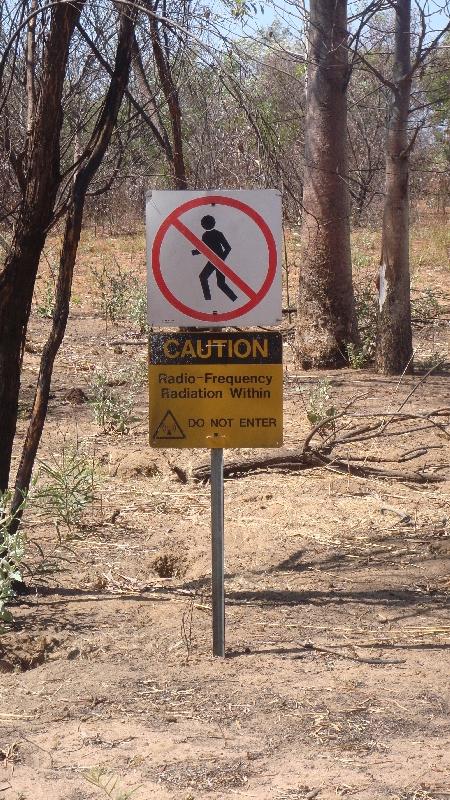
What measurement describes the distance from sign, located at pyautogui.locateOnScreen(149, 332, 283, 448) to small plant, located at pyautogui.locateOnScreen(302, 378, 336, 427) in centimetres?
388

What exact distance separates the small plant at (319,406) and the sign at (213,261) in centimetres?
402

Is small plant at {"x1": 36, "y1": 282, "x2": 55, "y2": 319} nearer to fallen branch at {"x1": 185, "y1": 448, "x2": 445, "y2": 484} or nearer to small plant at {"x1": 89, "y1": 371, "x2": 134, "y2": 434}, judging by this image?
small plant at {"x1": 89, "y1": 371, "x2": 134, "y2": 434}

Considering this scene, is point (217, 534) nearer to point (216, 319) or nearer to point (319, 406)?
point (216, 319)

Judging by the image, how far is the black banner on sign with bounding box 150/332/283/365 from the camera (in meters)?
4.17

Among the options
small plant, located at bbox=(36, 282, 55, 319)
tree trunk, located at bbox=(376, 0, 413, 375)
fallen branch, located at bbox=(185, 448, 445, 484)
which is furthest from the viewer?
small plant, located at bbox=(36, 282, 55, 319)

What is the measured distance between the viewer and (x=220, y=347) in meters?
4.18

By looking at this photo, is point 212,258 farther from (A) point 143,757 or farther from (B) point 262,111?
(A) point 143,757

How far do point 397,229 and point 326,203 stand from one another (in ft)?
3.00

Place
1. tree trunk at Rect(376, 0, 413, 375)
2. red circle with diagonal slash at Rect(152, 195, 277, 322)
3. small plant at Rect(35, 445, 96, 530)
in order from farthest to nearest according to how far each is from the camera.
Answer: tree trunk at Rect(376, 0, 413, 375), small plant at Rect(35, 445, 96, 530), red circle with diagonal slash at Rect(152, 195, 277, 322)

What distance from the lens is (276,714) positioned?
383 centimetres

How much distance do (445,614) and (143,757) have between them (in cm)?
188

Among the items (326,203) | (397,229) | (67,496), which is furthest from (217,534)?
(326,203)

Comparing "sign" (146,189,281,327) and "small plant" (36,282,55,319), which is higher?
"small plant" (36,282,55,319)

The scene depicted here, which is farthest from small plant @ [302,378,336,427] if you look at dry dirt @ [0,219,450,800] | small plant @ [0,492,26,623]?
small plant @ [0,492,26,623]
